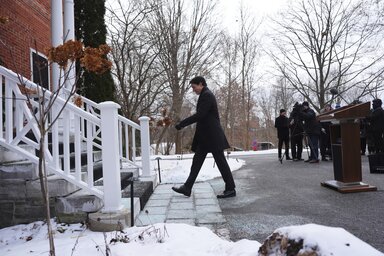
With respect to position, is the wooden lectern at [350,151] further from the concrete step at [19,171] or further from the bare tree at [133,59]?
the bare tree at [133,59]

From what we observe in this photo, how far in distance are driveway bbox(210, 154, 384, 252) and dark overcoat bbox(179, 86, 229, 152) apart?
860mm

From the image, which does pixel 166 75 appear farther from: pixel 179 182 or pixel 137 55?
pixel 179 182

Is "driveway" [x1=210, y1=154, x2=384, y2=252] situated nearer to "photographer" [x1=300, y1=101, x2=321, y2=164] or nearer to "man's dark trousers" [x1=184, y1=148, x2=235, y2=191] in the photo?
"man's dark trousers" [x1=184, y1=148, x2=235, y2=191]

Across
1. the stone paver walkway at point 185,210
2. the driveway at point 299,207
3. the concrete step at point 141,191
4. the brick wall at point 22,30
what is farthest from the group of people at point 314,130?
the brick wall at point 22,30

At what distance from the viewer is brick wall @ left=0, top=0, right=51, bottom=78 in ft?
24.1

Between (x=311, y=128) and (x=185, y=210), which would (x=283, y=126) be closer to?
(x=311, y=128)

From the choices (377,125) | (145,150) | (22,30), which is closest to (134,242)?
(145,150)

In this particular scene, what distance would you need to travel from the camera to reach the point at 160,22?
72.3ft

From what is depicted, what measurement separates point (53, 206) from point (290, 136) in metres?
8.05

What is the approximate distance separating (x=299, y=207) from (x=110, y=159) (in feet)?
8.36

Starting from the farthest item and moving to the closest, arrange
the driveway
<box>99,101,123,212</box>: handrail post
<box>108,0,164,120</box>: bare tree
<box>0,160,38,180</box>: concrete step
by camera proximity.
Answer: <box>108,0,164,120</box>: bare tree
<box>0,160,38,180</box>: concrete step
<box>99,101,123,212</box>: handrail post
the driveway

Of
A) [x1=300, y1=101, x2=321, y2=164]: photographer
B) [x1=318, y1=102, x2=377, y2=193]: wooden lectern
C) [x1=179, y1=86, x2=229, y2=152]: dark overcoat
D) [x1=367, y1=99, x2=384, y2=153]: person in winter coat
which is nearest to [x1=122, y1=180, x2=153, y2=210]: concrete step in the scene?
[x1=179, y1=86, x2=229, y2=152]: dark overcoat

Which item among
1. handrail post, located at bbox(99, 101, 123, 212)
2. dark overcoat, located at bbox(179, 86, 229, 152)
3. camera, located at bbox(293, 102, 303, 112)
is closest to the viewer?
handrail post, located at bbox(99, 101, 123, 212)

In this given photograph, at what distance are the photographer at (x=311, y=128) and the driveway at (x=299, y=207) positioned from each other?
103 inches
